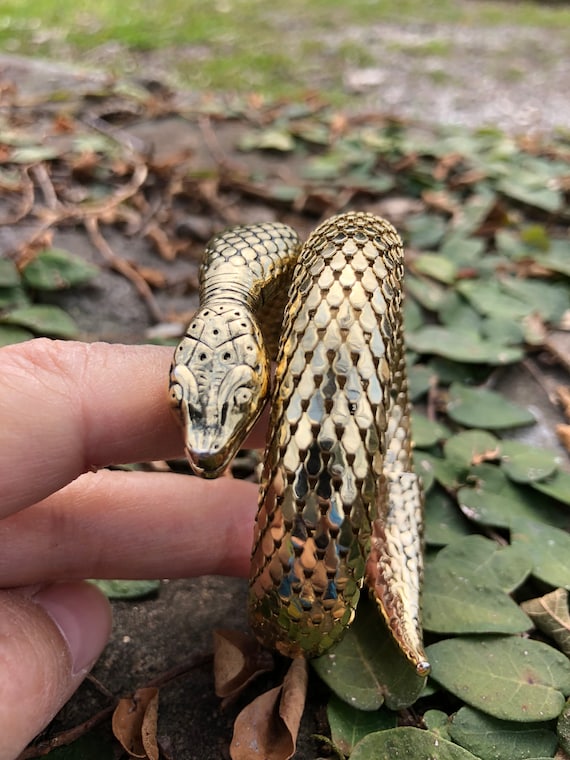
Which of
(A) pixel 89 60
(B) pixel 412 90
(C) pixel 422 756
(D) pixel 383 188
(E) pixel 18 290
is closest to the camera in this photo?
(C) pixel 422 756

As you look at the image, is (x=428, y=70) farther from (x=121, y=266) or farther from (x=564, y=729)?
(x=564, y=729)

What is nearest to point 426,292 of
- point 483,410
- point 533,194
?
point 483,410

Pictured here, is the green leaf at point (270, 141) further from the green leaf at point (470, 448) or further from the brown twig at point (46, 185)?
the green leaf at point (470, 448)

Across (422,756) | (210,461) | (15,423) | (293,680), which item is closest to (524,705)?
(422,756)

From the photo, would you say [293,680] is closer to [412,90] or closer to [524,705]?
[524,705]

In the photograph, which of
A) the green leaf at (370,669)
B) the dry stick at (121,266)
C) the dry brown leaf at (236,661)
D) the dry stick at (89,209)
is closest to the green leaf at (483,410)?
the green leaf at (370,669)

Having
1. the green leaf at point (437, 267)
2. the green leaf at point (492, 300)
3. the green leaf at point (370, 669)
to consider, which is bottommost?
the green leaf at point (370, 669)

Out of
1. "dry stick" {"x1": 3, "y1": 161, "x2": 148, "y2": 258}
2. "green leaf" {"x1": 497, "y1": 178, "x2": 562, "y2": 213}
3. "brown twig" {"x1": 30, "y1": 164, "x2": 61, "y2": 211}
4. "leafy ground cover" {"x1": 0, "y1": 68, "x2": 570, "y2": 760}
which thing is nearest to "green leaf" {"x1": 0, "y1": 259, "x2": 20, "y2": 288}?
"leafy ground cover" {"x1": 0, "y1": 68, "x2": 570, "y2": 760}

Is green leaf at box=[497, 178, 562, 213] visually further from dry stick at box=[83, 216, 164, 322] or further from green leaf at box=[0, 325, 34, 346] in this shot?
green leaf at box=[0, 325, 34, 346]

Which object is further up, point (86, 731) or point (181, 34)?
point (181, 34)
